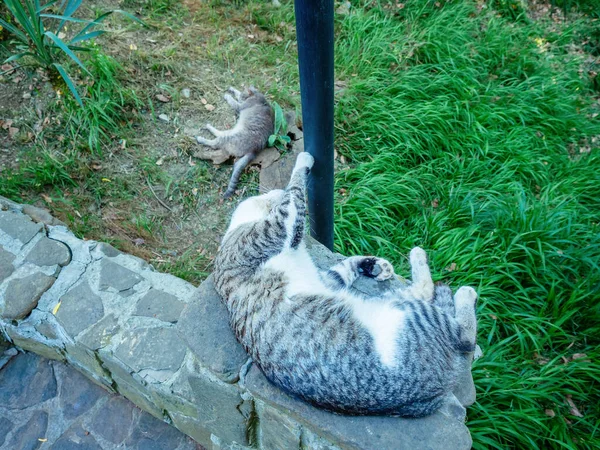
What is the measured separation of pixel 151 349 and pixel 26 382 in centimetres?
113

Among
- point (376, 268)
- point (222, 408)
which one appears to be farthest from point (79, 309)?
point (376, 268)

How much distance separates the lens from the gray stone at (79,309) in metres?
2.43

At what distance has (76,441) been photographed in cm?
256

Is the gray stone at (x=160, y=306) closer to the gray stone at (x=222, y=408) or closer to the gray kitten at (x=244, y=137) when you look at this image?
the gray stone at (x=222, y=408)

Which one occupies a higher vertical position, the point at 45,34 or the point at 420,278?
the point at 45,34

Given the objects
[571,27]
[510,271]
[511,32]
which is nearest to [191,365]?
[510,271]

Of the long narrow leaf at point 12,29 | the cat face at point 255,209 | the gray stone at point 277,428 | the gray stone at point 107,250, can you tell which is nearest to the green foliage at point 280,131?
Result: the cat face at point 255,209

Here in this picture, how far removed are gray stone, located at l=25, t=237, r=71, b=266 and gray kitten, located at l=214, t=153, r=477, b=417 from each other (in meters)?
1.12

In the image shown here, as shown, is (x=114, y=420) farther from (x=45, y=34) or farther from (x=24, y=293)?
(x=45, y=34)

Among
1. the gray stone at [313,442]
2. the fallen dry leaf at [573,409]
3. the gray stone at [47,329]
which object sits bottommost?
Answer: the gray stone at [47,329]

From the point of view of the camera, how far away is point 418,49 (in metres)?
4.21

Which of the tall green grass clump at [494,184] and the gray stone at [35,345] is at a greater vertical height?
the tall green grass clump at [494,184]

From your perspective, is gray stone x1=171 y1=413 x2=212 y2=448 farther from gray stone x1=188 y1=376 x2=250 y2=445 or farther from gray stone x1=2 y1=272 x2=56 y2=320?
gray stone x1=2 y1=272 x2=56 y2=320

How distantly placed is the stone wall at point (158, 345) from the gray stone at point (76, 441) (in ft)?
0.95
